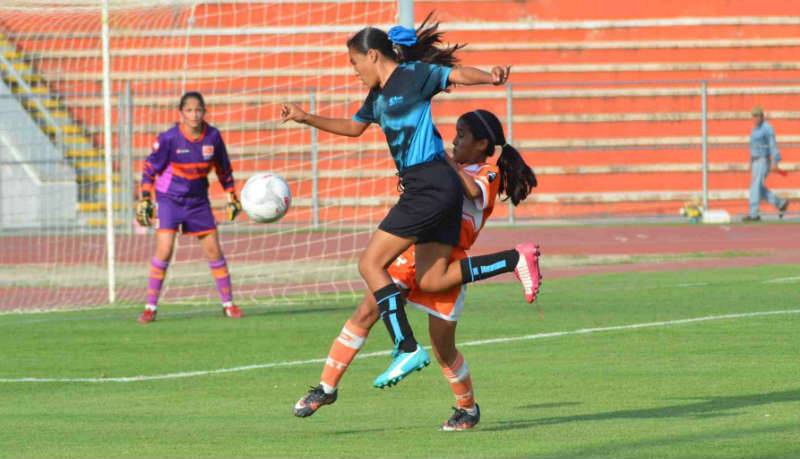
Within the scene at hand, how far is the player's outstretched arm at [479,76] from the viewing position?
799cm

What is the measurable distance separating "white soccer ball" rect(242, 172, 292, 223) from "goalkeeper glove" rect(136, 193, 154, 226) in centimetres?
164

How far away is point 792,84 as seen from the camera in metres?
31.8

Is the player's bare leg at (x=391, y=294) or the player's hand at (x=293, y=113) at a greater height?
the player's hand at (x=293, y=113)

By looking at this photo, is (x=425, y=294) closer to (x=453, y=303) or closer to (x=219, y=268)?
(x=453, y=303)

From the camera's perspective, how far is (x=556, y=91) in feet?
103

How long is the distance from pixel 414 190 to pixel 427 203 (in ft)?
0.39

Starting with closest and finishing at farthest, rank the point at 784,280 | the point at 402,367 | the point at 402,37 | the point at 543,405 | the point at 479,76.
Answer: the point at 402,367
the point at 479,76
the point at 402,37
the point at 543,405
the point at 784,280

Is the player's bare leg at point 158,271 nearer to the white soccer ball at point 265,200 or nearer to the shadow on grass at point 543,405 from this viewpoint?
the white soccer ball at point 265,200

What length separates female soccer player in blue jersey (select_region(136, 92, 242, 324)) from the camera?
→ 1511 centimetres

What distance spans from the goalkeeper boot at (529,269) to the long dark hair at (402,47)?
1.20 metres

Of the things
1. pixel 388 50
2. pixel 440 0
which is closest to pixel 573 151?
pixel 440 0

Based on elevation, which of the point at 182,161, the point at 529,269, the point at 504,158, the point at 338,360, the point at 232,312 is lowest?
the point at 232,312

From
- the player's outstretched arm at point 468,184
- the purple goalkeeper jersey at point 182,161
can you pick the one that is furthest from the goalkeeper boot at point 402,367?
the purple goalkeeper jersey at point 182,161

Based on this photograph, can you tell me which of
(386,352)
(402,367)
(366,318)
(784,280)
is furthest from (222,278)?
(402,367)
